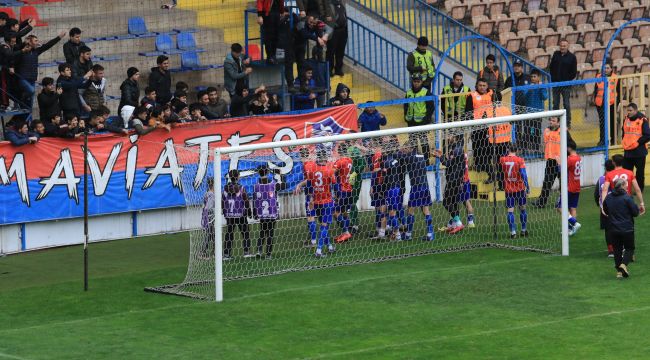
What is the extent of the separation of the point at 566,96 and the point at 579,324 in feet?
37.3

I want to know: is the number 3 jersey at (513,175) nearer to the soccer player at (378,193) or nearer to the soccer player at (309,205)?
the soccer player at (378,193)

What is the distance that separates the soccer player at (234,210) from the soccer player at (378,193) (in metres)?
2.41

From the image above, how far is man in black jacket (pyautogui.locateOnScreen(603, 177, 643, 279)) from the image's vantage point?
17.8 metres

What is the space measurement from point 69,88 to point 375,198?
5.46 m

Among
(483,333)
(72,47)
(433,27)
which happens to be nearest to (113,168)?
(72,47)

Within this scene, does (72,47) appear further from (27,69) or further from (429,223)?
(429,223)

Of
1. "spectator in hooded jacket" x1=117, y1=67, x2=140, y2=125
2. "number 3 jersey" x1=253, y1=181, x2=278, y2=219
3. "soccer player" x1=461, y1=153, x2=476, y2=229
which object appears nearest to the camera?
"number 3 jersey" x1=253, y1=181, x2=278, y2=219

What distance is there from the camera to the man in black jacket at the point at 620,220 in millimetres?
17828

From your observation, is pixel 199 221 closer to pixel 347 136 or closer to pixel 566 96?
pixel 347 136

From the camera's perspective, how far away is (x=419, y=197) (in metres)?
21.3

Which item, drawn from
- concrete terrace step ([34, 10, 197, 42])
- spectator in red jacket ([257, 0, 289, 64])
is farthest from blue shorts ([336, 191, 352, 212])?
concrete terrace step ([34, 10, 197, 42])

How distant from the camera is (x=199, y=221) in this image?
18516 mm

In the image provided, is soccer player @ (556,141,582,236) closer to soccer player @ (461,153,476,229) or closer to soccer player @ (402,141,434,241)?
soccer player @ (461,153,476,229)

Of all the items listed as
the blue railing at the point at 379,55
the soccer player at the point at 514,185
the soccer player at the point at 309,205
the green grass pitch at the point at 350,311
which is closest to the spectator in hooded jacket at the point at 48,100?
the green grass pitch at the point at 350,311
